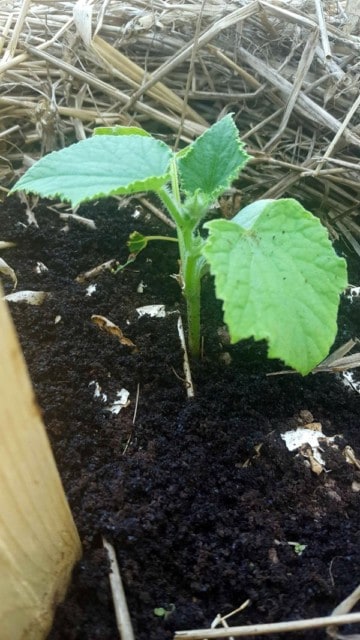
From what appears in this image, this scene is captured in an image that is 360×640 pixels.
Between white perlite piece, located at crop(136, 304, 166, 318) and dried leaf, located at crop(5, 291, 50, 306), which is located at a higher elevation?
white perlite piece, located at crop(136, 304, 166, 318)

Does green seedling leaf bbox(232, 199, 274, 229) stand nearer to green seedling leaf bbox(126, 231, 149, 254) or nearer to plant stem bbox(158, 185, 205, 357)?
plant stem bbox(158, 185, 205, 357)

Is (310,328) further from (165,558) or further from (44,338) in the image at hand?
(44,338)

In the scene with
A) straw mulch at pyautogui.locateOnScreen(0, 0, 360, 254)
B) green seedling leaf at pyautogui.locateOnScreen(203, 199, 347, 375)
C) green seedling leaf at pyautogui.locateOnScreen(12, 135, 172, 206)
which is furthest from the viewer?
straw mulch at pyautogui.locateOnScreen(0, 0, 360, 254)

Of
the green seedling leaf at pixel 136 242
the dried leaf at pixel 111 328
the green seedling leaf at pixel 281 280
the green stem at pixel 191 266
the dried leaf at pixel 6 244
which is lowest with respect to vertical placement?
the dried leaf at pixel 6 244

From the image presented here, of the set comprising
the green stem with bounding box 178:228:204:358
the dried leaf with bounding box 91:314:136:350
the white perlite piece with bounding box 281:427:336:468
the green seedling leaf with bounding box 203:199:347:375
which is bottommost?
the dried leaf with bounding box 91:314:136:350

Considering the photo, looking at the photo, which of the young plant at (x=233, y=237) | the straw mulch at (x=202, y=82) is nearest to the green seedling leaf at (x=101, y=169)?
the young plant at (x=233, y=237)

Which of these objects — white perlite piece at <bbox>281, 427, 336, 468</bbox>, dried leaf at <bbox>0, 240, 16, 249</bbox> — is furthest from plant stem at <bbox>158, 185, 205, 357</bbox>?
dried leaf at <bbox>0, 240, 16, 249</bbox>

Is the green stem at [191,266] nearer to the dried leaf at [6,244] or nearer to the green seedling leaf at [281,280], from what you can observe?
the green seedling leaf at [281,280]

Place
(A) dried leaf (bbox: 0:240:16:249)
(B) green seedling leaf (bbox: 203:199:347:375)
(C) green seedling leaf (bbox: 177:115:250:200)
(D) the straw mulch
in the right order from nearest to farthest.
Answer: (B) green seedling leaf (bbox: 203:199:347:375) → (C) green seedling leaf (bbox: 177:115:250:200) → (A) dried leaf (bbox: 0:240:16:249) → (D) the straw mulch
